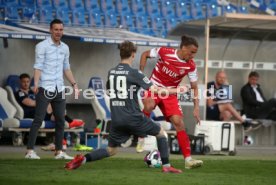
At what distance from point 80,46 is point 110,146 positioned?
33.7 feet

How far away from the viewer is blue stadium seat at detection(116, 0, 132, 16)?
24377 mm

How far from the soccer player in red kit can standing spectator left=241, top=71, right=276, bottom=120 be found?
31.1 feet

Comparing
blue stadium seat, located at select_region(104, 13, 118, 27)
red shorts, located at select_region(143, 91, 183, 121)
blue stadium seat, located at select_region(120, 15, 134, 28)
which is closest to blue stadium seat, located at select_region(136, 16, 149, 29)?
blue stadium seat, located at select_region(120, 15, 134, 28)

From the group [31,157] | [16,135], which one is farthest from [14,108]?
[31,157]

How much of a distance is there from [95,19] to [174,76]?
9.21 meters

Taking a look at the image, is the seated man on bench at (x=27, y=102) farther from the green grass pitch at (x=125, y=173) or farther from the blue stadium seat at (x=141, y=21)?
the green grass pitch at (x=125, y=173)

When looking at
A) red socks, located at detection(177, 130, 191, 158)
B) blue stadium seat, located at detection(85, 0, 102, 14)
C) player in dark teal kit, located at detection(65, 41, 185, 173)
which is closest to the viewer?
player in dark teal kit, located at detection(65, 41, 185, 173)

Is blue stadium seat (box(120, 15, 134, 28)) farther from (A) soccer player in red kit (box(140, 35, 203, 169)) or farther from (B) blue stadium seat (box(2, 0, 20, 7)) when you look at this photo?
(A) soccer player in red kit (box(140, 35, 203, 169))

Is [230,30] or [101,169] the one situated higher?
[230,30]

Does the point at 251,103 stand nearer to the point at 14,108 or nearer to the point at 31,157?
the point at 14,108

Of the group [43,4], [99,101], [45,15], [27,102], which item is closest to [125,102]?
[27,102]

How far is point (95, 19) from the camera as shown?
23922 mm

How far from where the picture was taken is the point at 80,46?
23.1 metres

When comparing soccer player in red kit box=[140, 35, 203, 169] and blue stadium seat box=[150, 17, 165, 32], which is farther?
blue stadium seat box=[150, 17, 165, 32]
